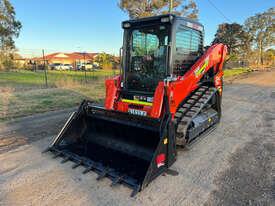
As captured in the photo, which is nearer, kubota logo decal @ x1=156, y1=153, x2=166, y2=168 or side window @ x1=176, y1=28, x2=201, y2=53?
kubota logo decal @ x1=156, y1=153, x2=166, y2=168

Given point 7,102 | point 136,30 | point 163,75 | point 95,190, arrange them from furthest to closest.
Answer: point 7,102 → point 136,30 → point 163,75 → point 95,190

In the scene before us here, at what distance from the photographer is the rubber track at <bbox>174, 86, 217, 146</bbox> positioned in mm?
3713

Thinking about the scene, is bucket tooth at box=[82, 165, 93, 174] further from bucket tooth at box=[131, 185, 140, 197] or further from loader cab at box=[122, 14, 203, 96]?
loader cab at box=[122, 14, 203, 96]

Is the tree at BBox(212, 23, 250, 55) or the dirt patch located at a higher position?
the tree at BBox(212, 23, 250, 55)

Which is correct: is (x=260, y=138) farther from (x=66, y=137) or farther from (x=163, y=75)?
(x=66, y=137)

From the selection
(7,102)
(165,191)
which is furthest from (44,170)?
(7,102)

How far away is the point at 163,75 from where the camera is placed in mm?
3951

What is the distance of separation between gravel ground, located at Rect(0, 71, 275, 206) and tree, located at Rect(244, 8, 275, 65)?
39.2m

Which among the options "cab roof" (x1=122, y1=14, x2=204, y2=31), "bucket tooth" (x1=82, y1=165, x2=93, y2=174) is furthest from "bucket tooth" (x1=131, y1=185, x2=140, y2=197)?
"cab roof" (x1=122, y1=14, x2=204, y2=31)

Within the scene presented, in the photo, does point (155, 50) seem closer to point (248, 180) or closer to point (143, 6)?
point (248, 180)

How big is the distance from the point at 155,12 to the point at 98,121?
55.9 feet

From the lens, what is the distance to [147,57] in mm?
4191

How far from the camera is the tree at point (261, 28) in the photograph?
123 ft

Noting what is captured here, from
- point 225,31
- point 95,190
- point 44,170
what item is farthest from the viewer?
point 225,31
